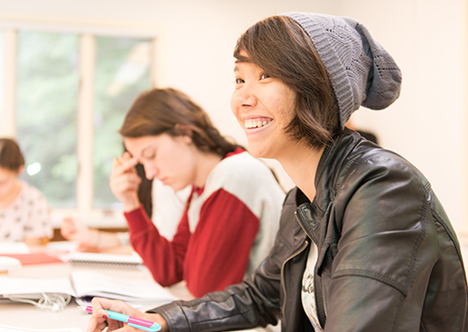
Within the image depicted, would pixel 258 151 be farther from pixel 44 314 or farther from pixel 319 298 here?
pixel 44 314

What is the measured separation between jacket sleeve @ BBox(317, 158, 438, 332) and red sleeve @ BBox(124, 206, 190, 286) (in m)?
0.88

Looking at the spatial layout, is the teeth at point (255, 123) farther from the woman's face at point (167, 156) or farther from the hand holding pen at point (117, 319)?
the woman's face at point (167, 156)

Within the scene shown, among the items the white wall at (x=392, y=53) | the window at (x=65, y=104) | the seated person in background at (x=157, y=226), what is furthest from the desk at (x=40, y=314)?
the window at (x=65, y=104)

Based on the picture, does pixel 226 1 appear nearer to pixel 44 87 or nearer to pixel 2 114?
pixel 44 87

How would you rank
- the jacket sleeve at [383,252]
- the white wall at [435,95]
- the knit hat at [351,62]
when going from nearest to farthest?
the jacket sleeve at [383,252] < the knit hat at [351,62] < the white wall at [435,95]

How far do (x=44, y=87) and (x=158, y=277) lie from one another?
10.7ft

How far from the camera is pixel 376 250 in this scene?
650 mm

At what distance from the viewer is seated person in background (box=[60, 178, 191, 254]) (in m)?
1.88

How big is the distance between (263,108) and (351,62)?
0.19 metres

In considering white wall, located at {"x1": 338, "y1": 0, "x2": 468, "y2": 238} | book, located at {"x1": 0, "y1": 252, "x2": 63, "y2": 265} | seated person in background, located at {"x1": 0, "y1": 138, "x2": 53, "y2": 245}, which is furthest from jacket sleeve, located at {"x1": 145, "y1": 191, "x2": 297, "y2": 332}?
white wall, located at {"x1": 338, "y1": 0, "x2": 468, "y2": 238}

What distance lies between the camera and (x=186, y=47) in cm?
437

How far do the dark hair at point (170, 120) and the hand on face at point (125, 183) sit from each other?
0.57ft

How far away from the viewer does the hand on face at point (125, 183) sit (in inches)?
64.3

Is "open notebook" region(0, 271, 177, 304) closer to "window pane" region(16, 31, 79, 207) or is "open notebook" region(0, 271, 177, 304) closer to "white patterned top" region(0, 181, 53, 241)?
"white patterned top" region(0, 181, 53, 241)
